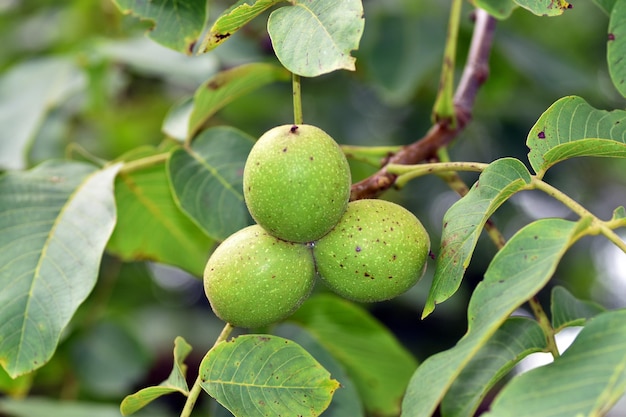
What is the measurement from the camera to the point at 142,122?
2580 millimetres

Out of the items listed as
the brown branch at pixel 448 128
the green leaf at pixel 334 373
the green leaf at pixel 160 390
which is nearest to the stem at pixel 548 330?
the brown branch at pixel 448 128

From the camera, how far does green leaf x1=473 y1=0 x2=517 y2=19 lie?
1331 mm

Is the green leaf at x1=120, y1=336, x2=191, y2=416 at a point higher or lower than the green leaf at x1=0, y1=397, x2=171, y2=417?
higher

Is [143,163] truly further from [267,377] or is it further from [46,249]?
[267,377]

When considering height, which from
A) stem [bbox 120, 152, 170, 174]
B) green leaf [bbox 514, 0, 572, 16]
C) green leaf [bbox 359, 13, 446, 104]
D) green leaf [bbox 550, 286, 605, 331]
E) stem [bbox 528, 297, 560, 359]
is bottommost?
green leaf [bbox 359, 13, 446, 104]

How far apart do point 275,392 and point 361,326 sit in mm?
621

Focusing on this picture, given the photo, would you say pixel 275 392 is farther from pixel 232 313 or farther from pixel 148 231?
pixel 148 231

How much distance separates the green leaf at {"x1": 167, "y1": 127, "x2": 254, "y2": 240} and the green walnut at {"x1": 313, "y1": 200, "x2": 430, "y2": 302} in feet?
1.01

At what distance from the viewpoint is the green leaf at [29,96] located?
1758 millimetres

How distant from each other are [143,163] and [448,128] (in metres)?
0.60

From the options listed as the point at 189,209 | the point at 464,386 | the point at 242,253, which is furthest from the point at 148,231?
the point at 464,386

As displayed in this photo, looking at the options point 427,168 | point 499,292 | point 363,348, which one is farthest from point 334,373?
point 499,292

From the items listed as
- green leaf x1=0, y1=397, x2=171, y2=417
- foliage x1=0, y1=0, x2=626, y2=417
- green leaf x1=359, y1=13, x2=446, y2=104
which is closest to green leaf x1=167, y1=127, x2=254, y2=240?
foliage x1=0, y1=0, x2=626, y2=417

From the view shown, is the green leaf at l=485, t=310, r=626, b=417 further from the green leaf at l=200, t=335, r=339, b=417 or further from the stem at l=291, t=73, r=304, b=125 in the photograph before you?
the stem at l=291, t=73, r=304, b=125
